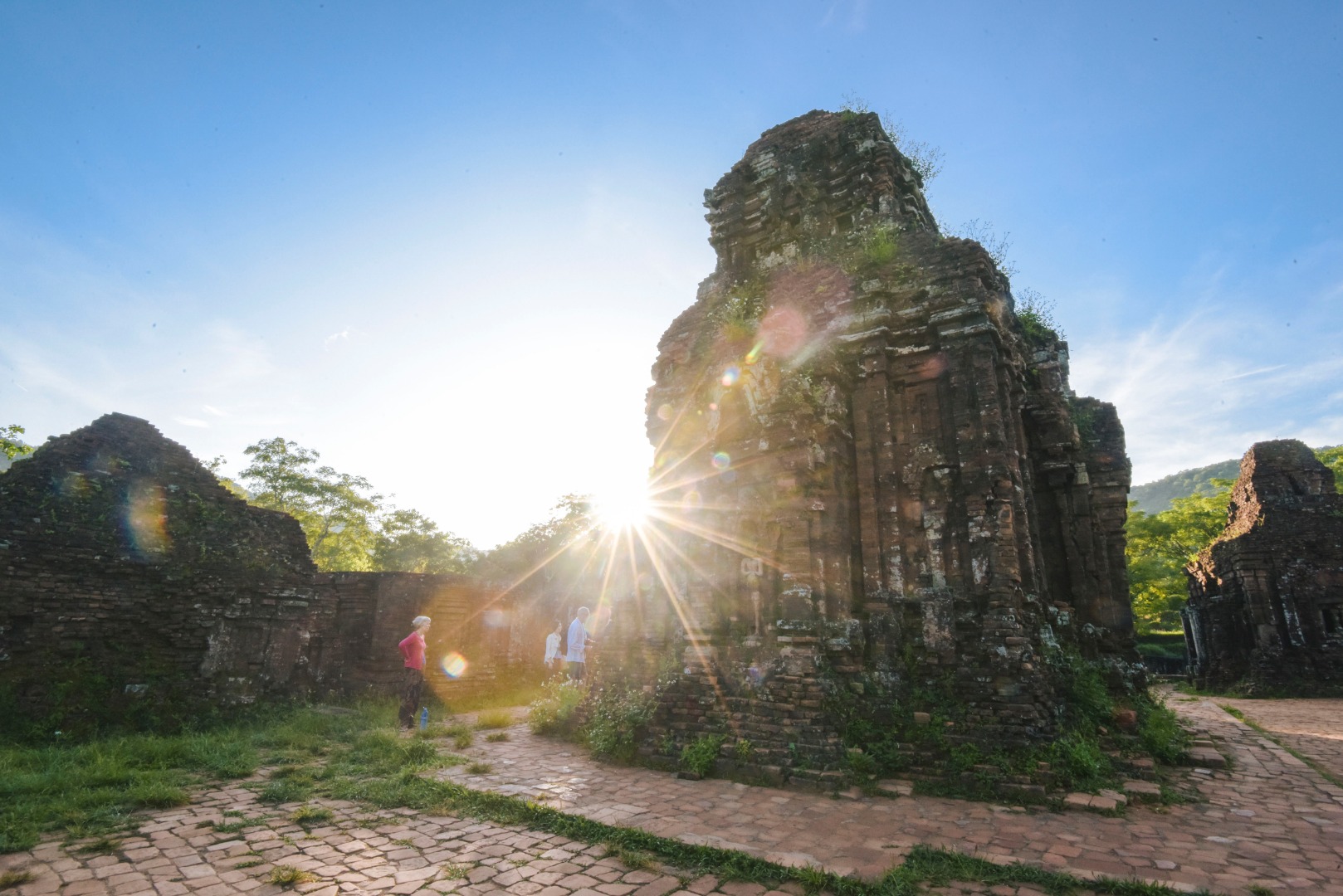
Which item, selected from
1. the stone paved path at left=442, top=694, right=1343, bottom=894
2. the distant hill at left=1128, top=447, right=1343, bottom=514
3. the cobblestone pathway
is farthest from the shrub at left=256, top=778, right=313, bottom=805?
the distant hill at left=1128, top=447, right=1343, bottom=514

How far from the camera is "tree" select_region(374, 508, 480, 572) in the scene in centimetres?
3901

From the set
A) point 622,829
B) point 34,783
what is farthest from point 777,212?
point 34,783

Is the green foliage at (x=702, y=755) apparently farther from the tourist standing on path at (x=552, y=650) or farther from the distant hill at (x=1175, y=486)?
the distant hill at (x=1175, y=486)

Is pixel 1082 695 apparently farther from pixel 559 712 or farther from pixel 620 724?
pixel 559 712

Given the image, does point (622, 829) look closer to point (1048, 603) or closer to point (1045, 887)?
point (1045, 887)

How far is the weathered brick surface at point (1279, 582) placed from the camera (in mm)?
17812

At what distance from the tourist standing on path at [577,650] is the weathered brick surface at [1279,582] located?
19.0m

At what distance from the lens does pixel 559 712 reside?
961cm

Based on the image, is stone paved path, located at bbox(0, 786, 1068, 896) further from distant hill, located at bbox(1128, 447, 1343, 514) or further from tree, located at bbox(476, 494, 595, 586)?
distant hill, located at bbox(1128, 447, 1343, 514)

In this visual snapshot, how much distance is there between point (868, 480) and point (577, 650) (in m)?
6.91

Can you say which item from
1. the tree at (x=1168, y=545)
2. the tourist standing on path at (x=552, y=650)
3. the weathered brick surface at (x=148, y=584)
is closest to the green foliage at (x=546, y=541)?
the tourist standing on path at (x=552, y=650)

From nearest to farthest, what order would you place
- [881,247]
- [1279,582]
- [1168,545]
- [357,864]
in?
[357,864]
[881,247]
[1279,582]
[1168,545]

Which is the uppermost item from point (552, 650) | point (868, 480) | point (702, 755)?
point (868, 480)

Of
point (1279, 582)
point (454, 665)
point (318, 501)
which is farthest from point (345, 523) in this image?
point (1279, 582)
